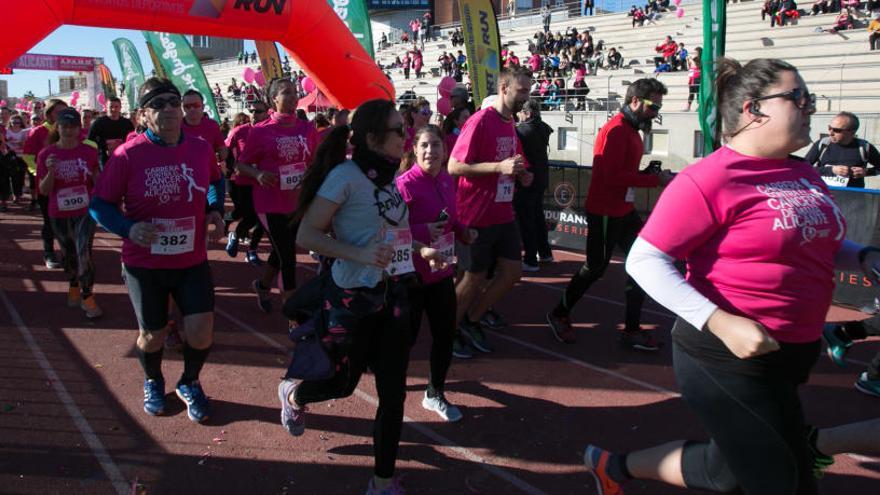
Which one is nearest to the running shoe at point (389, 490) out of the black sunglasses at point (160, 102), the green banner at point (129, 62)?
the black sunglasses at point (160, 102)

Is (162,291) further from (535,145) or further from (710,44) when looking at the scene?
(710,44)

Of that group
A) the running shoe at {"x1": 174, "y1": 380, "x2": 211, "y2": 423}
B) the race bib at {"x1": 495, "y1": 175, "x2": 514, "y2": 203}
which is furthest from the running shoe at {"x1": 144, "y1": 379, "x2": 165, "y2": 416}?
the race bib at {"x1": 495, "y1": 175, "x2": 514, "y2": 203}

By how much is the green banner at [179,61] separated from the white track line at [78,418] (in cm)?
847

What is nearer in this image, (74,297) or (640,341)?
(640,341)

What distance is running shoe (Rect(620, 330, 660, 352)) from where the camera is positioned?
5438 millimetres

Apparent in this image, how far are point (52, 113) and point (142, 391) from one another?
4430 mm

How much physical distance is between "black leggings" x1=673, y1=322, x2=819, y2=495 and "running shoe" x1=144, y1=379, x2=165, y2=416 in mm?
3316

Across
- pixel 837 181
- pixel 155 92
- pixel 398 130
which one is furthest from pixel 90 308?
pixel 837 181

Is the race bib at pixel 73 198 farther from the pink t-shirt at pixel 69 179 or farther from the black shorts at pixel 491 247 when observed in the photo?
the black shorts at pixel 491 247

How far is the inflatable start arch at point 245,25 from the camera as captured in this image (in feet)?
20.7

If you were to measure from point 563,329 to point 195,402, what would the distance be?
9.87ft

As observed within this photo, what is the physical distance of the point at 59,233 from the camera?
6.30m

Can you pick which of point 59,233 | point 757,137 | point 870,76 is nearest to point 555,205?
point 59,233

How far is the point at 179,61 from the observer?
1343cm
